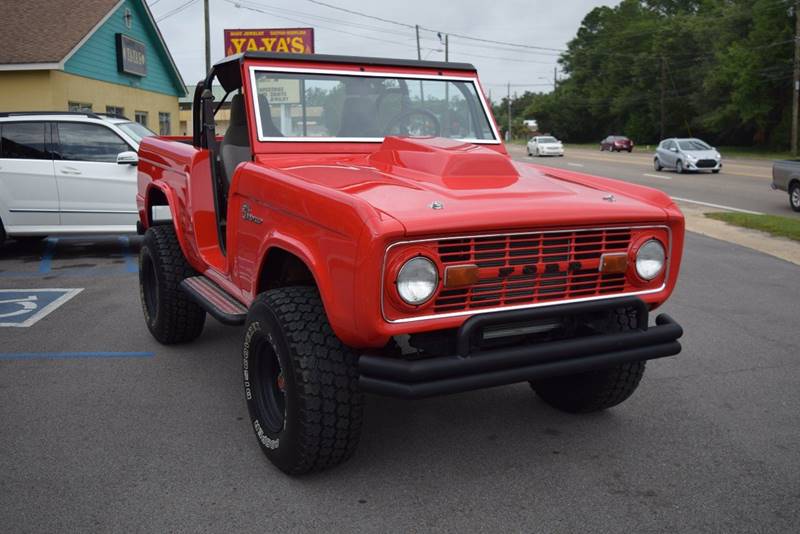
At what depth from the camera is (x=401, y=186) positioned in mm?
3678

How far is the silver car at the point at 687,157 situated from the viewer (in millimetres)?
27578

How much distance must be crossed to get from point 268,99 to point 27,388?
242 centimetres

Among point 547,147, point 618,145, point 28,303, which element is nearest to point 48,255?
point 28,303

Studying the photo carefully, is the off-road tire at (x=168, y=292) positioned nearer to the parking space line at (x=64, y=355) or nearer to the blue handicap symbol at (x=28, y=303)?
the parking space line at (x=64, y=355)

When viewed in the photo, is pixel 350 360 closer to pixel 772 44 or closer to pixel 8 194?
pixel 8 194

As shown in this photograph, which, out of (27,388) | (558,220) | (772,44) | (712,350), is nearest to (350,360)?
(558,220)

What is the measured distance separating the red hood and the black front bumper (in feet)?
1.26

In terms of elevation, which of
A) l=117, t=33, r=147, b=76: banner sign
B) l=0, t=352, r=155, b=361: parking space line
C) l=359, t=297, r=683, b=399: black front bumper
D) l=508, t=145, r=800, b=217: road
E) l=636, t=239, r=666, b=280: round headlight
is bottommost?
l=508, t=145, r=800, b=217: road

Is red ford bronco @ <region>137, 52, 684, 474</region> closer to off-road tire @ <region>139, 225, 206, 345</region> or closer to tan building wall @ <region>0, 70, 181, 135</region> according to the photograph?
off-road tire @ <region>139, 225, 206, 345</region>

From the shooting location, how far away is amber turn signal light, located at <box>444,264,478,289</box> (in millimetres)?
3195

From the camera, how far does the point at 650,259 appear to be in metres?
3.72

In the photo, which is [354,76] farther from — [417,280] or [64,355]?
[64,355]

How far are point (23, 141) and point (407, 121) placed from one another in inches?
283

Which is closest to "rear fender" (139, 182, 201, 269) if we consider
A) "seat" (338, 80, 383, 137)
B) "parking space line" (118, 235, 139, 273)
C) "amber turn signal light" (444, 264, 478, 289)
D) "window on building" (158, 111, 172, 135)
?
"seat" (338, 80, 383, 137)
